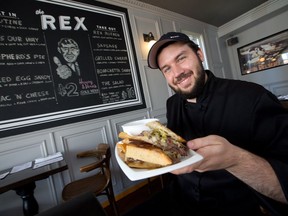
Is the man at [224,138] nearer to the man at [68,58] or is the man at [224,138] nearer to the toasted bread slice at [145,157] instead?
the toasted bread slice at [145,157]

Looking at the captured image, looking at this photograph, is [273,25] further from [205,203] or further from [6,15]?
[6,15]

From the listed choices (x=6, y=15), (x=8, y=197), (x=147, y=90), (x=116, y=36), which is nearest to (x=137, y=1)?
(x=116, y=36)

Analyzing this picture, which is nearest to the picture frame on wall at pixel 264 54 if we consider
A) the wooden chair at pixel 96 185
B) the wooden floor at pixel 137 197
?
the wooden floor at pixel 137 197

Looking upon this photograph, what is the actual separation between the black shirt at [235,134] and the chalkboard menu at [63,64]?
1.69m

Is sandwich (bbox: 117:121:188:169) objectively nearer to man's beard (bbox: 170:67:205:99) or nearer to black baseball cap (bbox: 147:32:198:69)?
man's beard (bbox: 170:67:205:99)

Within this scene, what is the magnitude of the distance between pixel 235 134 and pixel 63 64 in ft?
6.96

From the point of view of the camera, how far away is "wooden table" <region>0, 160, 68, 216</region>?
49.0 inches

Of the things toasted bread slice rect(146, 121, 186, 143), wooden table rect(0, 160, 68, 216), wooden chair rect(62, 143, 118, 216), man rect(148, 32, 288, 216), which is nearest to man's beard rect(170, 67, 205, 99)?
Answer: man rect(148, 32, 288, 216)

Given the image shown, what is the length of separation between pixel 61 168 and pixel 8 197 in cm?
83

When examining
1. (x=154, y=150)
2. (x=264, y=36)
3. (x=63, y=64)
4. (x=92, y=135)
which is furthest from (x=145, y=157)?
(x=264, y=36)

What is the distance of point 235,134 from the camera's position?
32.7 inches

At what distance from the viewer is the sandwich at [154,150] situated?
51cm

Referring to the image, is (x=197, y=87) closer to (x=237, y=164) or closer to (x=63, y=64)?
(x=237, y=164)

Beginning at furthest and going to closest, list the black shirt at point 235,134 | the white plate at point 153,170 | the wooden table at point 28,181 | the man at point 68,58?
the man at point 68,58 < the wooden table at point 28,181 < the black shirt at point 235,134 < the white plate at point 153,170
